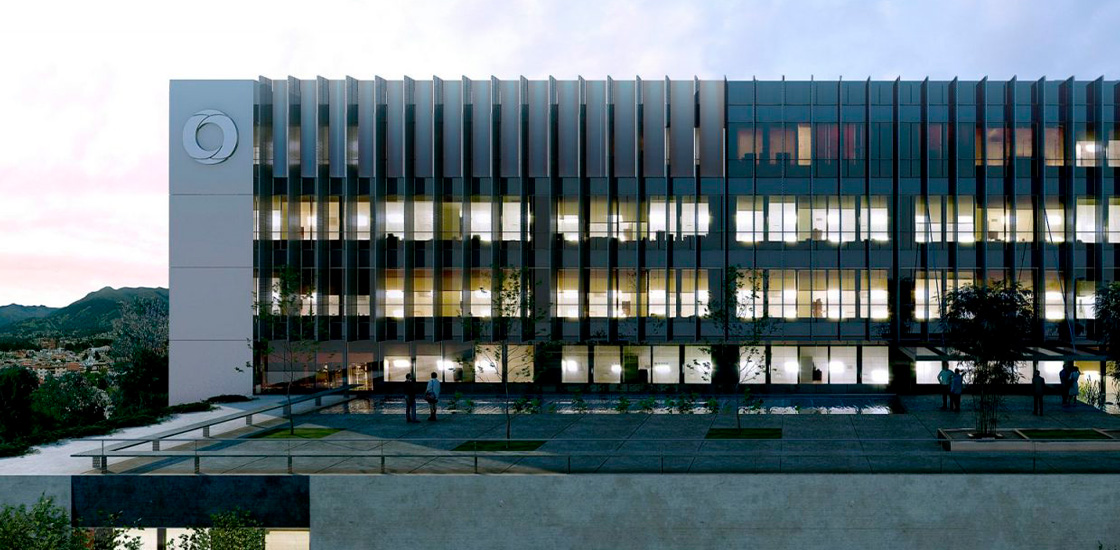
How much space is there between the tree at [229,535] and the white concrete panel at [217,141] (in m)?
24.4

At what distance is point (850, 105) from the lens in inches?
1619

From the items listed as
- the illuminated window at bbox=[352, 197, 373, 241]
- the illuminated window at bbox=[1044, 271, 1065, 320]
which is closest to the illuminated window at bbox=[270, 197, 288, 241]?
the illuminated window at bbox=[352, 197, 373, 241]

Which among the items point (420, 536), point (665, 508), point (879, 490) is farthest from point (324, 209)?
point (879, 490)

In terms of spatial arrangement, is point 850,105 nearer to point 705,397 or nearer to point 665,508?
point 705,397

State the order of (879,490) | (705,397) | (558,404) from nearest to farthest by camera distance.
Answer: (879,490)
(558,404)
(705,397)

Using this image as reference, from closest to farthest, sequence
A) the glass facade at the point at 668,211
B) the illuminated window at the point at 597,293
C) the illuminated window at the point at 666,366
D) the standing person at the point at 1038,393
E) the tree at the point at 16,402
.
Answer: the standing person at the point at 1038,393, the tree at the point at 16,402, the glass facade at the point at 668,211, the illuminated window at the point at 597,293, the illuminated window at the point at 666,366

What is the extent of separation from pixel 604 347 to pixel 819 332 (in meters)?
11.1

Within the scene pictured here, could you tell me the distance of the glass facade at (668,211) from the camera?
134ft

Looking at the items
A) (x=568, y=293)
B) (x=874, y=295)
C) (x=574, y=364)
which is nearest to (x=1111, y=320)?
(x=874, y=295)

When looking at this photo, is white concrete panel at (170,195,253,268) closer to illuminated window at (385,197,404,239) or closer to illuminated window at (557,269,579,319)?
illuminated window at (385,197,404,239)

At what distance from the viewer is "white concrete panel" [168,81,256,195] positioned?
1633 inches

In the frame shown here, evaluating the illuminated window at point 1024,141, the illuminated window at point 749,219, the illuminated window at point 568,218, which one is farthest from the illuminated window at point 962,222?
the illuminated window at point 568,218

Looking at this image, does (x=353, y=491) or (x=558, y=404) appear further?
(x=558, y=404)

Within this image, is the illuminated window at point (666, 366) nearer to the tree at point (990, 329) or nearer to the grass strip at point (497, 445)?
the tree at point (990, 329)
